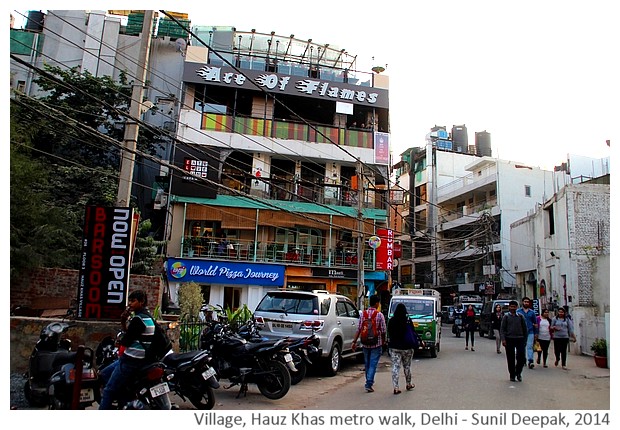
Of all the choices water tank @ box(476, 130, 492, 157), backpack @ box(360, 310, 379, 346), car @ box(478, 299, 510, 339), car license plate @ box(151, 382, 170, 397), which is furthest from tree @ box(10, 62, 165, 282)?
water tank @ box(476, 130, 492, 157)

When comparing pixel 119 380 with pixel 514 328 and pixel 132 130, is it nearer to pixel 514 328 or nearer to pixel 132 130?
pixel 132 130

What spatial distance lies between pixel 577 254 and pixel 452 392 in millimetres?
15025

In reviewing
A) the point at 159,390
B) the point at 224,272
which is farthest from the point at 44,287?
the point at 224,272

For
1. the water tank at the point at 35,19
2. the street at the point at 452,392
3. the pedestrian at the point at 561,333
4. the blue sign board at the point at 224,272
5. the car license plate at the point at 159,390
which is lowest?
the street at the point at 452,392

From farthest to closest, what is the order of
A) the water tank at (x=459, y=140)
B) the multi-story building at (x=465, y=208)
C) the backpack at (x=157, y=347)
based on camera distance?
the water tank at (x=459, y=140) < the multi-story building at (x=465, y=208) < the backpack at (x=157, y=347)

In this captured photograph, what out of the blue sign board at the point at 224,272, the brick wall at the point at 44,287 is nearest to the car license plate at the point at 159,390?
the brick wall at the point at 44,287

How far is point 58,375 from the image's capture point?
583 centimetres

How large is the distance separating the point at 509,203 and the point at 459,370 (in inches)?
1154

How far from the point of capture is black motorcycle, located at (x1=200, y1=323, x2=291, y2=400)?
7.56 meters

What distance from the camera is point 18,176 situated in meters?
12.0

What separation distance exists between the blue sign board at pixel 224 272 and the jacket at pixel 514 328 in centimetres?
1720

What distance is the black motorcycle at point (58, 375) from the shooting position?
5770mm

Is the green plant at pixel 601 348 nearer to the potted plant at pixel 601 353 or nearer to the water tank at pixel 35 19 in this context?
the potted plant at pixel 601 353

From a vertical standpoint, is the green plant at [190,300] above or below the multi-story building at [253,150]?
below
